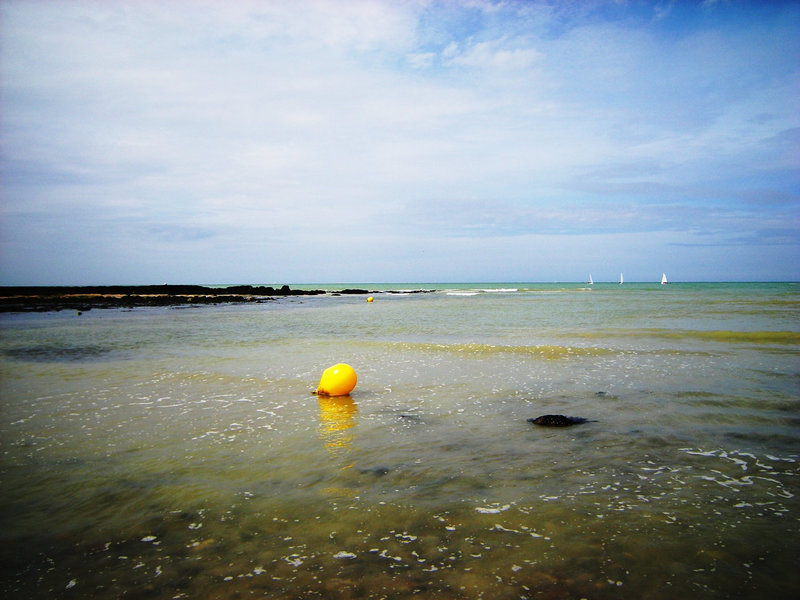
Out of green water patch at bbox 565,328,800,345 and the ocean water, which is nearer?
the ocean water

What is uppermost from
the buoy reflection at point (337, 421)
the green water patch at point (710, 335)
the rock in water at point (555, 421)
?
the green water patch at point (710, 335)

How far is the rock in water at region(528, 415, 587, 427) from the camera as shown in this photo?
7668 mm

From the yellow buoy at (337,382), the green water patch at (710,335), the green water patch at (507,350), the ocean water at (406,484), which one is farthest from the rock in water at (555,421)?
the green water patch at (710,335)

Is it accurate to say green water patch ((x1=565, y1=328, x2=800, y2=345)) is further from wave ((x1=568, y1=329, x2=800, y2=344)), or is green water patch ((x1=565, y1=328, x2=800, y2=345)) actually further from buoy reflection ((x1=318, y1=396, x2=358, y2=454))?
buoy reflection ((x1=318, y1=396, x2=358, y2=454))

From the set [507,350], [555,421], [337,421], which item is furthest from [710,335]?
[337,421]

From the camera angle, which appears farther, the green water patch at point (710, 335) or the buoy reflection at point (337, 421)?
the green water patch at point (710, 335)

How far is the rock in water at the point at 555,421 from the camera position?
7668mm

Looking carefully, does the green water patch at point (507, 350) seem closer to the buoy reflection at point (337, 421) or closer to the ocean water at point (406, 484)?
the ocean water at point (406, 484)

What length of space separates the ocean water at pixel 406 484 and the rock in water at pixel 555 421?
0.28m

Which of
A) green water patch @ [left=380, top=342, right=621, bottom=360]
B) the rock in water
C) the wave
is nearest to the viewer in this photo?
the rock in water

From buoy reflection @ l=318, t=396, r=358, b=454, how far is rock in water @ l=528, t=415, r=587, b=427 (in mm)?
3138

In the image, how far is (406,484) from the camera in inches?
219

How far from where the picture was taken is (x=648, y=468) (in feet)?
19.5

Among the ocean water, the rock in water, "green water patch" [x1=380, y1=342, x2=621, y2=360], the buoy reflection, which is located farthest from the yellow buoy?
"green water patch" [x1=380, y1=342, x2=621, y2=360]
